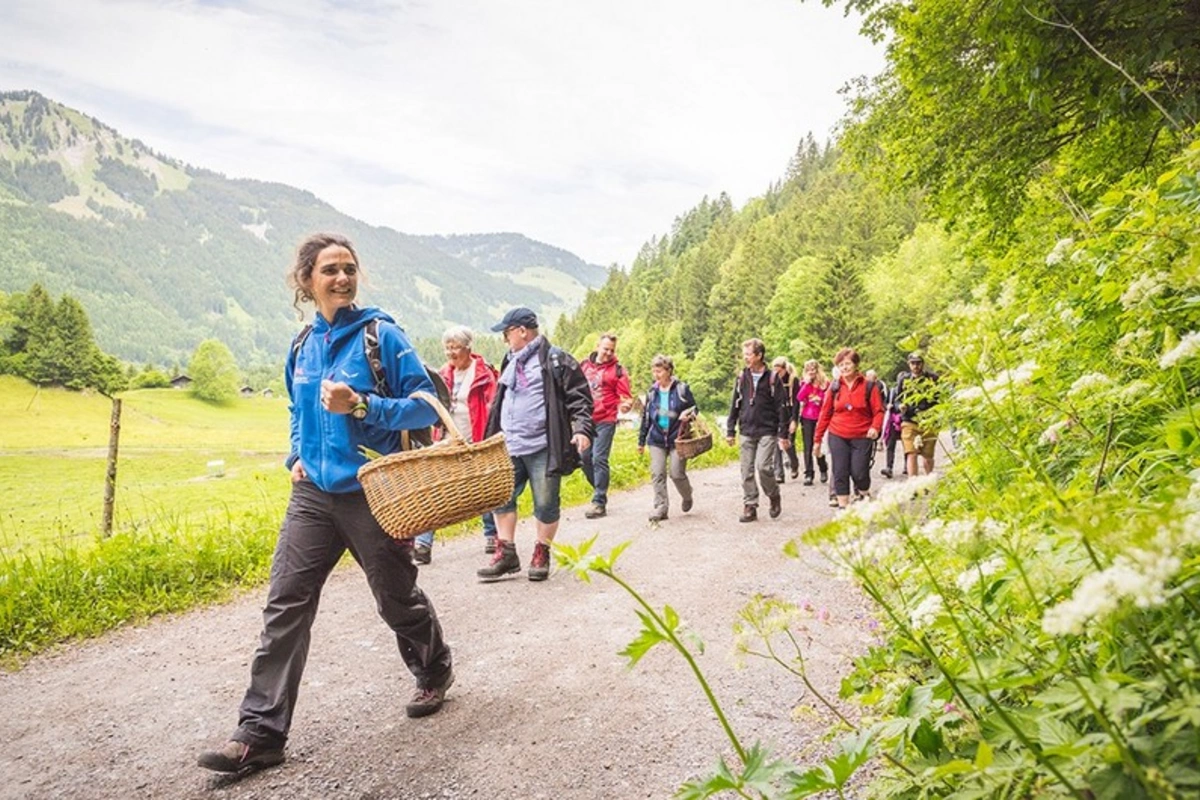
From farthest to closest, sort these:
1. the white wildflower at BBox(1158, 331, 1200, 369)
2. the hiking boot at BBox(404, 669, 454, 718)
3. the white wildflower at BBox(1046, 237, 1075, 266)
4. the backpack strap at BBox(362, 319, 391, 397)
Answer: the hiking boot at BBox(404, 669, 454, 718), the backpack strap at BBox(362, 319, 391, 397), the white wildflower at BBox(1046, 237, 1075, 266), the white wildflower at BBox(1158, 331, 1200, 369)

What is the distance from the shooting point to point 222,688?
4.30 m

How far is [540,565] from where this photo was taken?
6297 millimetres

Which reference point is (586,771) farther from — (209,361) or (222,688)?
(209,361)

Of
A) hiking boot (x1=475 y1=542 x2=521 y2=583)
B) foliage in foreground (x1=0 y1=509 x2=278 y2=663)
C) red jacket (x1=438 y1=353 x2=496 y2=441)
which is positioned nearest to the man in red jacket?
red jacket (x1=438 y1=353 x2=496 y2=441)

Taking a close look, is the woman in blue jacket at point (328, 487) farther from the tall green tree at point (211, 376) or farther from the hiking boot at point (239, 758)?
the tall green tree at point (211, 376)

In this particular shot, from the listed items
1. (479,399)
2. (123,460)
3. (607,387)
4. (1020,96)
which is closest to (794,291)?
(123,460)

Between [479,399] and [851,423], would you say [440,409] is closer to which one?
[479,399]

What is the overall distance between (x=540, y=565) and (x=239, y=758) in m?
3.40

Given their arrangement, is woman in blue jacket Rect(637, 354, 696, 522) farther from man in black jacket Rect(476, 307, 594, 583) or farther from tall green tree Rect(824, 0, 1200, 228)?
tall green tree Rect(824, 0, 1200, 228)

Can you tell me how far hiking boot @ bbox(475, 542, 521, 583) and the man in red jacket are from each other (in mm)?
2977

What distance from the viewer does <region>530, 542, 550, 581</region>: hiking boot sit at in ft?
20.5

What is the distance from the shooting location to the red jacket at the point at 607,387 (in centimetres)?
964

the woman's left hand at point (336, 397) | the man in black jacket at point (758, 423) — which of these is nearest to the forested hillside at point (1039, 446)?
the woman's left hand at point (336, 397)

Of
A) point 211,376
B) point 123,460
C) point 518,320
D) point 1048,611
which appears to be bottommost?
point 123,460
